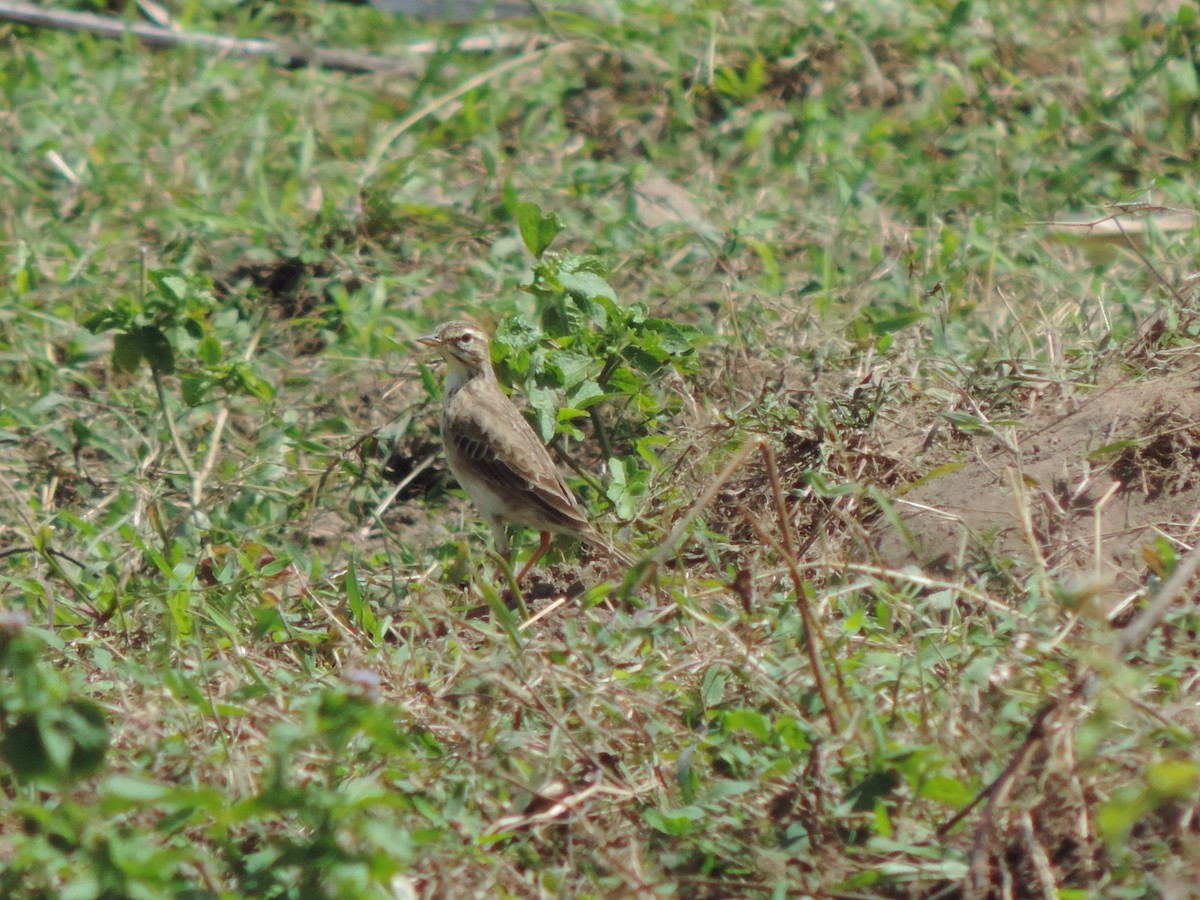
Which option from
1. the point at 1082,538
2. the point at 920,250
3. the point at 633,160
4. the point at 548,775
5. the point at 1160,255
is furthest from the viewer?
the point at 633,160

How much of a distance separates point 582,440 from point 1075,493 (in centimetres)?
194

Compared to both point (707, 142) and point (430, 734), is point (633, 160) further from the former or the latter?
point (430, 734)

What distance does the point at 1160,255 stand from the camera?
20.2ft

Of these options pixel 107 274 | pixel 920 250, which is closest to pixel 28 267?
pixel 107 274

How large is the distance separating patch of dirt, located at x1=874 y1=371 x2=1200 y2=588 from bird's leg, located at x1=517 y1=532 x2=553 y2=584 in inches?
49.6

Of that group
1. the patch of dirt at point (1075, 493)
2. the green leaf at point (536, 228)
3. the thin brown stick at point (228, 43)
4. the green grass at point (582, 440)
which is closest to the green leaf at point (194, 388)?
the green grass at point (582, 440)

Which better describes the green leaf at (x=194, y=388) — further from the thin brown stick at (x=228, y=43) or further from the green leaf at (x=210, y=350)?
the thin brown stick at (x=228, y=43)

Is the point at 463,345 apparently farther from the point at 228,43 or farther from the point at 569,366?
the point at 228,43

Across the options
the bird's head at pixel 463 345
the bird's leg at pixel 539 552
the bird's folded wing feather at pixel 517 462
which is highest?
the bird's head at pixel 463 345

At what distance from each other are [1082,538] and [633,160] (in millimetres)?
4406

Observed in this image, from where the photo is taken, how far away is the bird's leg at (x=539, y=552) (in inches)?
201

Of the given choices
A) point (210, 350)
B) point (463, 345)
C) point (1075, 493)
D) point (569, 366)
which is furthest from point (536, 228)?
point (1075, 493)

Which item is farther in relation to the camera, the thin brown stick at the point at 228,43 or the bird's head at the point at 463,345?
the thin brown stick at the point at 228,43

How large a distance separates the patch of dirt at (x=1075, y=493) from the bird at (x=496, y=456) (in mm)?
1069
